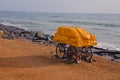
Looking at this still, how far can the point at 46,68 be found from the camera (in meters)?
16.0

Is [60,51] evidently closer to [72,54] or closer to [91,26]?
[72,54]

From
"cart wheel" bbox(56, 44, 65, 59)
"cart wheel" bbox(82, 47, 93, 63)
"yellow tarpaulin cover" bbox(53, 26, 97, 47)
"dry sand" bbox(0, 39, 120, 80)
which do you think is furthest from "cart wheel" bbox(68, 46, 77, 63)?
"cart wheel" bbox(56, 44, 65, 59)

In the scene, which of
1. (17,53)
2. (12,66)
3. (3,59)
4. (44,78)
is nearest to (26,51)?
(17,53)

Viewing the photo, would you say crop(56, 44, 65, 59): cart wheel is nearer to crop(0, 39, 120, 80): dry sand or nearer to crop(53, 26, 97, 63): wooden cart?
crop(53, 26, 97, 63): wooden cart

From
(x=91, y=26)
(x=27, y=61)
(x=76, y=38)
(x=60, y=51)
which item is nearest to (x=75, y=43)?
(x=76, y=38)

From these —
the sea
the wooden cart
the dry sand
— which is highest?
the wooden cart

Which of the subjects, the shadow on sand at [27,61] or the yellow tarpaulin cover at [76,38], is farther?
the yellow tarpaulin cover at [76,38]

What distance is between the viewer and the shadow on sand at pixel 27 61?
53.8 feet

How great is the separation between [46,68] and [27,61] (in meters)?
1.77

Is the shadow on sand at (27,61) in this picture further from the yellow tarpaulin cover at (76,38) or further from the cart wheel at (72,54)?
the yellow tarpaulin cover at (76,38)

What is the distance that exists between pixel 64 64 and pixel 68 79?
3061 mm

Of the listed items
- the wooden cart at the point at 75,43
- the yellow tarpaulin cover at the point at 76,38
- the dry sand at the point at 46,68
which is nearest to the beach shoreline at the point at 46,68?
the dry sand at the point at 46,68

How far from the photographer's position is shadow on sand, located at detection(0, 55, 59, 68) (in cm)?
1639

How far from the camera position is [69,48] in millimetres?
17656
